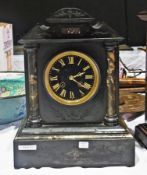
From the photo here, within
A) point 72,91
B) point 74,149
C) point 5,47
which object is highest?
point 5,47

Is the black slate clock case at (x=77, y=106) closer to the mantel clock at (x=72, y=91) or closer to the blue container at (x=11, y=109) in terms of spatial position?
the mantel clock at (x=72, y=91)

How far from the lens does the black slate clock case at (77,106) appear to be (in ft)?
2.58

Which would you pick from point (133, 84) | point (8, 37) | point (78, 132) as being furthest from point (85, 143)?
point (8, 37)

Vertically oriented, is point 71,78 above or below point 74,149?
above

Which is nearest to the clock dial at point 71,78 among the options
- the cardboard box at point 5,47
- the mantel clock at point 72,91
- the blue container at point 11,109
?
the mantel clock at point 72,91

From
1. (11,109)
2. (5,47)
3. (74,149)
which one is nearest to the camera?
(74,149)

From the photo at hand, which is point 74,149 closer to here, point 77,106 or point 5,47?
point 77,106

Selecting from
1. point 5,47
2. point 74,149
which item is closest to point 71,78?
point 74,149

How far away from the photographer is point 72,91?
80 cm

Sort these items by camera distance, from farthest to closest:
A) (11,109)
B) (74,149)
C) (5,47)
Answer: (5,47), (11,109), (74,149)

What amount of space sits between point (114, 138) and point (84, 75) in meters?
0.15

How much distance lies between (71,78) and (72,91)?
3 cm

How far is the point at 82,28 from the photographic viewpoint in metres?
→ 0.77

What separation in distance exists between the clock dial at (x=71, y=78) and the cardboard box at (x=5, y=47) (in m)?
0.49
